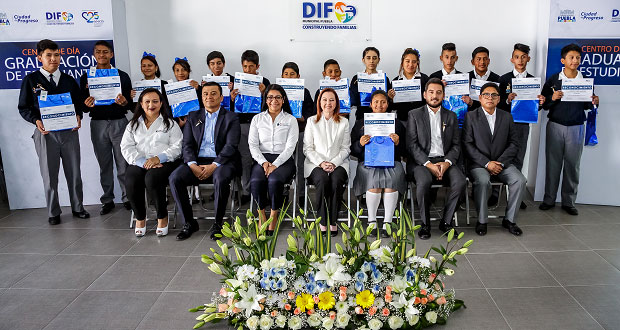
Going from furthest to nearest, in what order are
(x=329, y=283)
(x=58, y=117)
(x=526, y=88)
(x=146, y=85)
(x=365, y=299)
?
1. (x=146, y=85)
2. (x=526, y=88)
3. (x=58, y=117)
4. (x=365, y=299)
5. (x=329, y=283)

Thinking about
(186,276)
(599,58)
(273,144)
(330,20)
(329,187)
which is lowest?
(186,276)

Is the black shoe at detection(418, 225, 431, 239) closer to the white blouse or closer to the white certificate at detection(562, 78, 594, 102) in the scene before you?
the white blouse

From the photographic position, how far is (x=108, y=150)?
5.42 metres

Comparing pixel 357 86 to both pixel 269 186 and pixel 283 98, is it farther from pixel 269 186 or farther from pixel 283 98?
pixel 269 186

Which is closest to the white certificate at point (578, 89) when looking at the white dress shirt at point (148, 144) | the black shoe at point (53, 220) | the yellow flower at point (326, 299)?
the yellow flower at point (326, 299)

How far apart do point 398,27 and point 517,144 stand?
7.25 ft

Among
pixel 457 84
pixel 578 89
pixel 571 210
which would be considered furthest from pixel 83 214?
pixel 578 89

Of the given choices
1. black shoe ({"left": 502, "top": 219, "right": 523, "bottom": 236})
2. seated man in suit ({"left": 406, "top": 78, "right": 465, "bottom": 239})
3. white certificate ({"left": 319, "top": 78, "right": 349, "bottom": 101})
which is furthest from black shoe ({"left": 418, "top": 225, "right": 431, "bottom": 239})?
white certificate ({"left": 319, "top": 78, "right": 349, "bottom": 101})

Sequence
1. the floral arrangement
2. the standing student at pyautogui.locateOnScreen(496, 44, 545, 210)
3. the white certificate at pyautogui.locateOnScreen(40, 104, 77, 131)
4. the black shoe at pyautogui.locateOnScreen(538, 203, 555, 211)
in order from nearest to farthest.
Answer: the floral arrangement → the white certificate at pyautogui.locateOnScreen(40, 104, 77, 131) → the standing student at pyautogui.locateOnScreen(496, 44, 545, 210) → the black shoe at pyautogui.locateOnScreen(538, 203, 555, 211)

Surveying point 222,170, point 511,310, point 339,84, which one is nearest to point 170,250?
point 222,170

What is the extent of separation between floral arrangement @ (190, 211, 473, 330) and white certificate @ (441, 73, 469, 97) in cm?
286

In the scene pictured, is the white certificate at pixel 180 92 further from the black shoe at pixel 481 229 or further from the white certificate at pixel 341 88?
the black shoe at pixel 481 229

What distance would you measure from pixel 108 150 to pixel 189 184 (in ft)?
4.70

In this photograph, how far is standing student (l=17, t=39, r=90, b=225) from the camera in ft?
A: 16.1
